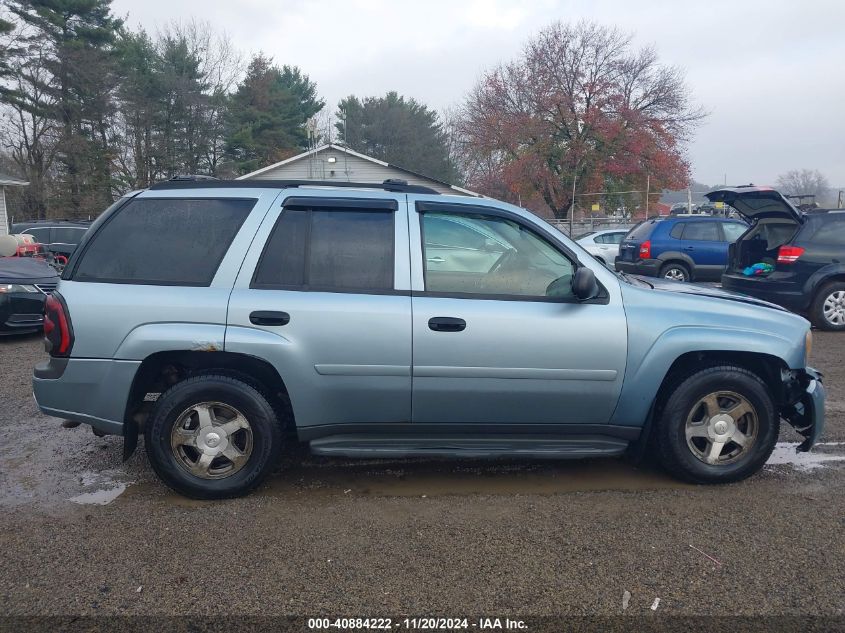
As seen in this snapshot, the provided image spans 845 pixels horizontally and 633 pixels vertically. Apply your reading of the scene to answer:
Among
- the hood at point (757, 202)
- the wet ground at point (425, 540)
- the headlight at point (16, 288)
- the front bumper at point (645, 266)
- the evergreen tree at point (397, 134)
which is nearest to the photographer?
the wet ground at point (425, 540)

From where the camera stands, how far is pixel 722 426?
13.2ft

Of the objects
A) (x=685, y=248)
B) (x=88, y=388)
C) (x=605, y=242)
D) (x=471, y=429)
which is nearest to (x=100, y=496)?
(x=88, y=388)

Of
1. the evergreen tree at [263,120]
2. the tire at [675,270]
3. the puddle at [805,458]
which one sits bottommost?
the puddle at [805,458]

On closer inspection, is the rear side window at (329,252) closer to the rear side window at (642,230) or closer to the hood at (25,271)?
the hood at (25,271)

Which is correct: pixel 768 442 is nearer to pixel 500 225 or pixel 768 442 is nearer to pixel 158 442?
pixel 500 225

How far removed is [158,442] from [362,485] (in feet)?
4.12

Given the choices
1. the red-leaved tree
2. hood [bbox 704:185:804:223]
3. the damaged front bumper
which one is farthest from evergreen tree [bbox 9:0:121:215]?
the damaged front bumper

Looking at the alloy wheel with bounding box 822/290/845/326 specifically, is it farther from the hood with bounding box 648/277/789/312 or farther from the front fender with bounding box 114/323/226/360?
the front fender with bounding box 114/323/226/360

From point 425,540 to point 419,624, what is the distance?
705 millimetres

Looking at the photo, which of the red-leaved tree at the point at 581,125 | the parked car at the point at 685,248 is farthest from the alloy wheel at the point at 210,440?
the red-leaved tree at the point at 581,125

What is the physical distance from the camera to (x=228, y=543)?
3.39 meters

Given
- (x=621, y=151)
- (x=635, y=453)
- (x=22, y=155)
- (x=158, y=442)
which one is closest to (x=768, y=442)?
(x=635, y=453)

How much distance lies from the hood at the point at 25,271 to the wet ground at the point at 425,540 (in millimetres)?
5377

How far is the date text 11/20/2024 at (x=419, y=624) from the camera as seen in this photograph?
2711 millimetres
